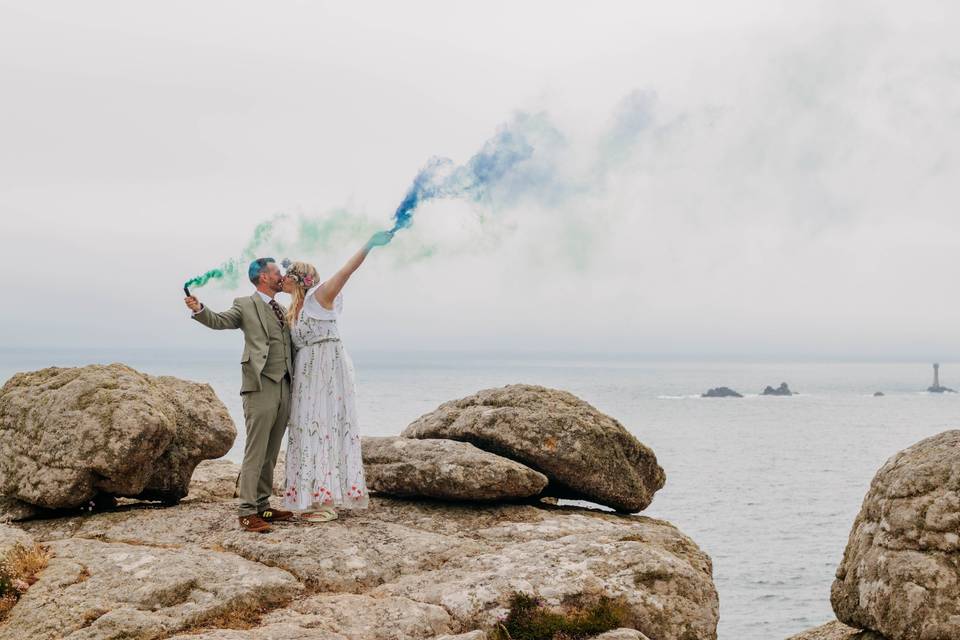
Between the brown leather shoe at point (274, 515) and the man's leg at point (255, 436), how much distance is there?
18 cm

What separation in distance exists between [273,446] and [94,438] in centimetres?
254

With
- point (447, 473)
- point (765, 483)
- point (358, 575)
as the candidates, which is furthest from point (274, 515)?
point (765, 483)

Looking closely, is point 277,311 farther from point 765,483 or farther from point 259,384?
point 765,483

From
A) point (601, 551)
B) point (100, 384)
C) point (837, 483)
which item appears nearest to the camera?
point (601, 551)

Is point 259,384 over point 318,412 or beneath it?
over

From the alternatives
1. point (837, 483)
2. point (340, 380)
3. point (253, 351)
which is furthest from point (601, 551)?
point (837, 483)

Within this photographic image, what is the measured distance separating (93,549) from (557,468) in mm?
6810

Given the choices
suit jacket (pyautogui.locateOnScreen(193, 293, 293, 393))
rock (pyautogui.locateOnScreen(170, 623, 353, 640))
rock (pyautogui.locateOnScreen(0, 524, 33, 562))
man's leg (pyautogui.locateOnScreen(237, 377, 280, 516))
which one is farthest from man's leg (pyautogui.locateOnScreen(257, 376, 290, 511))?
rock (pyautogui.locateOnScreen(170, 623, 353, 640))

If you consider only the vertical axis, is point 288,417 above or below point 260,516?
above

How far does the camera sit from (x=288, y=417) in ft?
39.9

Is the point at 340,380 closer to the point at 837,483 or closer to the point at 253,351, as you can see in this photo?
the point at 253,351

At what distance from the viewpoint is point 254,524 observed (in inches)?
443

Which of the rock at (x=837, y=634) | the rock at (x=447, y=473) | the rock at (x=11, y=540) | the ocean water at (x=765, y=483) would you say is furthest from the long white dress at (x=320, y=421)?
the ocean water at (x=765, y=483)

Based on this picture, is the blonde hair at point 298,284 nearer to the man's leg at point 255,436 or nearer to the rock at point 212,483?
the man's leg at point 255,436
